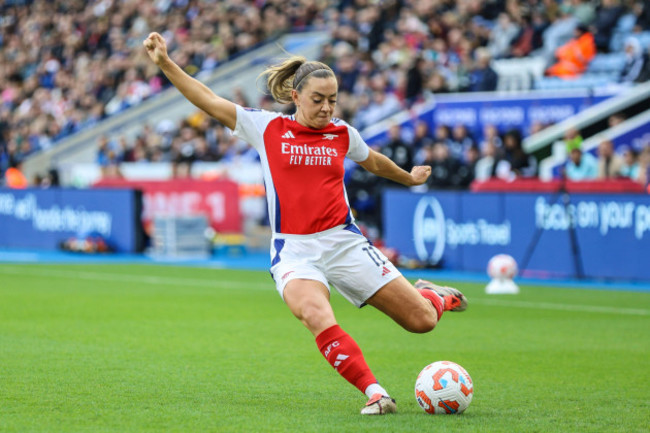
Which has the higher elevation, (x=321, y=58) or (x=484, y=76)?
(x=321, y=58)

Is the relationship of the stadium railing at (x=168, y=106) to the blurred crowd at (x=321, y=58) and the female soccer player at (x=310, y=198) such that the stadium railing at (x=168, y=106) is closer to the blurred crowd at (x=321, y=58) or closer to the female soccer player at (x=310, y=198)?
the blurred crowd at (x=321, y=58)

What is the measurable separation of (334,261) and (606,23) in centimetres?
1676

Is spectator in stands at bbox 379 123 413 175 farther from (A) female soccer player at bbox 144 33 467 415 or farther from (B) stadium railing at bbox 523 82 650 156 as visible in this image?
(A) female soccer player at bbox 144 33 467 415

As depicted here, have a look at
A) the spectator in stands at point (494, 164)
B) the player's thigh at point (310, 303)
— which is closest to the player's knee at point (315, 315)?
the player's thigh at point (310, 303)

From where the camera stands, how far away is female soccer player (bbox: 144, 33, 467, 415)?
22.2 feet

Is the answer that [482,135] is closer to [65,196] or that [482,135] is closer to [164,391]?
[65,196]

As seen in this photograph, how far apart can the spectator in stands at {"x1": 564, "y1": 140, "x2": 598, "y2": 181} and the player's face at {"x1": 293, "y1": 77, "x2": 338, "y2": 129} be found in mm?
11361

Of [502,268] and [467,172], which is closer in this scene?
[502,268]

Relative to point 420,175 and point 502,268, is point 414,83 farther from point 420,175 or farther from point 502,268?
point 420,175

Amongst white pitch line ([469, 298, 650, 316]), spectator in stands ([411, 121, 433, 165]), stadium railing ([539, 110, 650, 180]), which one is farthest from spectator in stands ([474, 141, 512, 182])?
white pitch line ([469, 298, 650, 316])

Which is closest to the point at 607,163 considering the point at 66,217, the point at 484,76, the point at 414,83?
the point at 484,76

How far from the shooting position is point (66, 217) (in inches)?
990

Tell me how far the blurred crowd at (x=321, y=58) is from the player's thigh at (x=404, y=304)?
39.8 ft

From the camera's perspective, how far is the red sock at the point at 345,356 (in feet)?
21.2
